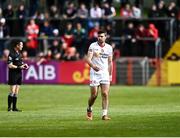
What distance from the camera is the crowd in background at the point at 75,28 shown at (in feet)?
137

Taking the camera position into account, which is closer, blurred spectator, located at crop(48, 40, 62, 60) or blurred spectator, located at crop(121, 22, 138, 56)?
blurred spectator, located at crop(121, 22, 138, 56)

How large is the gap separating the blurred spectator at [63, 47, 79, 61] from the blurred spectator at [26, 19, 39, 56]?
2312 millimetres

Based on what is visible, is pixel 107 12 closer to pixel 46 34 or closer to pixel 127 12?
pixel 127 12

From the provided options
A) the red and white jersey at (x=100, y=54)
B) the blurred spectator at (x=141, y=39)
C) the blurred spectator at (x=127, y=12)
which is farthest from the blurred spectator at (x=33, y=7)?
the red and white jersey at (x=100, y=54)

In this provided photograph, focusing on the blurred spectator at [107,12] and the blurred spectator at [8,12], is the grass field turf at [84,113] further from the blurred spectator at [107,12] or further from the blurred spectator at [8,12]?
the blurred spectator at [8,12]

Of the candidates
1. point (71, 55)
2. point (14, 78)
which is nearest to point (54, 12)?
point (71, 55)

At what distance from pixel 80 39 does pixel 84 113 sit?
18812mm

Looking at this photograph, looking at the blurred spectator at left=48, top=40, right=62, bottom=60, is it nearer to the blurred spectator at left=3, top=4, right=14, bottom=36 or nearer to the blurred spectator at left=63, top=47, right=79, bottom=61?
the blurred spectator at left=63, top=47, right=79, bottom=61

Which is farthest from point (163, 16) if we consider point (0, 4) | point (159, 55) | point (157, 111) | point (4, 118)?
point (4, 118)

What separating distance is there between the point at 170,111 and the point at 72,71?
17.6 m

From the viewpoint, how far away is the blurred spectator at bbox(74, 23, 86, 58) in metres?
42.2

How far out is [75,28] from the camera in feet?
141

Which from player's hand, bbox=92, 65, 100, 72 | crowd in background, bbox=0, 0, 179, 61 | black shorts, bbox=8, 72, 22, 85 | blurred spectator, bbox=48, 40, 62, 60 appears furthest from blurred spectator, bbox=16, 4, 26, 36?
player's hand, bbox=92, 65, 100, 72

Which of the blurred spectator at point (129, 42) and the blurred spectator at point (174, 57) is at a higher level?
the blurred spectator at point (129, 42)
